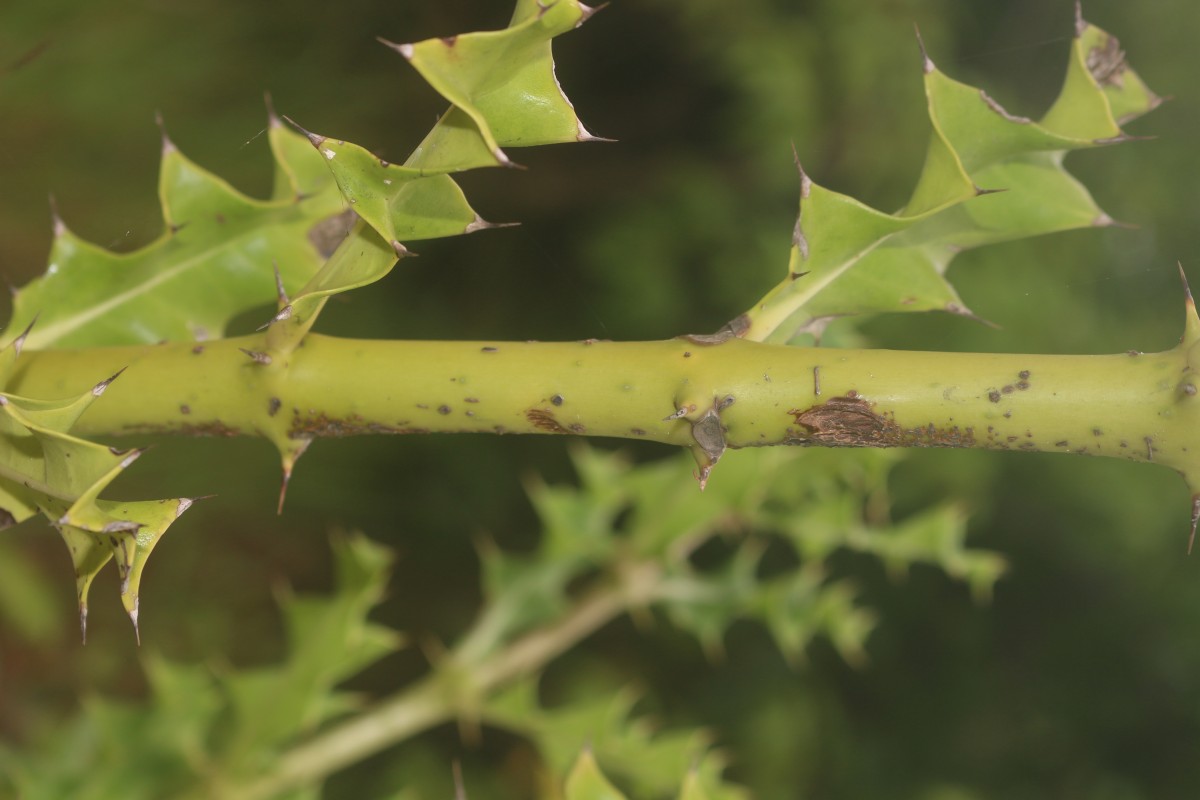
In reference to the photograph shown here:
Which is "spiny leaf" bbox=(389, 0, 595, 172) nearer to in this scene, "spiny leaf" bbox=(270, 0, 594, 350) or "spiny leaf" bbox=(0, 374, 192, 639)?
"spiny leaf" bbox=(270, 0, 594, 350)

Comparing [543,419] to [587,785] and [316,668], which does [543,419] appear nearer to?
[587,785]

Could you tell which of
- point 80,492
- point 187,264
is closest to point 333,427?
point 80,492

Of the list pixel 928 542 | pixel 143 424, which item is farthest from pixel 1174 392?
pixel 928 542

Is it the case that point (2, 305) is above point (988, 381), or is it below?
below

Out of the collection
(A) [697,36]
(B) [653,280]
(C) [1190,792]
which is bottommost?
(C) [1190,792]

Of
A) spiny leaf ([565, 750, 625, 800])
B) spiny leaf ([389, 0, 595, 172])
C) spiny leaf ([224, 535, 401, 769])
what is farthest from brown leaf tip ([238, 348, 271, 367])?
spiny leaf ([224, 535, 401, 769])

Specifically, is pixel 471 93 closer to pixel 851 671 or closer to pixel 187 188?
pixel 187 188

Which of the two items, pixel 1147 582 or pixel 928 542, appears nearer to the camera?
pixel 928 542
